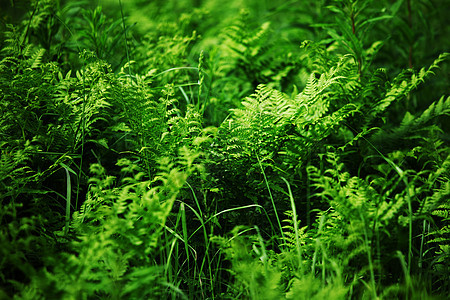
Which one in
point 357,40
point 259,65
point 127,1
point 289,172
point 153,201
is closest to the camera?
point 153,201

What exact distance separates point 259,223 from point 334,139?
0.67 metres

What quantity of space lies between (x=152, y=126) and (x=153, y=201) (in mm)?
513

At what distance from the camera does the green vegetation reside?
1.24 metres

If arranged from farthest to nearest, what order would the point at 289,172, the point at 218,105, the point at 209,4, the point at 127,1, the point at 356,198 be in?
1. the point at 209,4
2. the point at 127,1
3. the point at 218,105
4. the point at 289,172
5. the point at 356,198

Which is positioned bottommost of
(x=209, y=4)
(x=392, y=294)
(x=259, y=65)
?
(x=392, y=294)

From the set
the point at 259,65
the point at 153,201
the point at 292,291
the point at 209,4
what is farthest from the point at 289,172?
the point at 209,4

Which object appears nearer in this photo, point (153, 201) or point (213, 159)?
point (153, 201)

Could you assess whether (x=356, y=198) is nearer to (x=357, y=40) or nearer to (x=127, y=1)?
(x=357, y=40)

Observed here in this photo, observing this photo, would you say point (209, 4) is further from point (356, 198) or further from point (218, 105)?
point (356, 198)

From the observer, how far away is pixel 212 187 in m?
1.64

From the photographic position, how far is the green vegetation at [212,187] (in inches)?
48.8

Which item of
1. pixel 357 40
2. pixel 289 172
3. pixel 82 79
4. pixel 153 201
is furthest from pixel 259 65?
pixel 153 201

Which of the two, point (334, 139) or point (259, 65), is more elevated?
point (259, 65)

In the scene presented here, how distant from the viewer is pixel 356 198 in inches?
57.0
